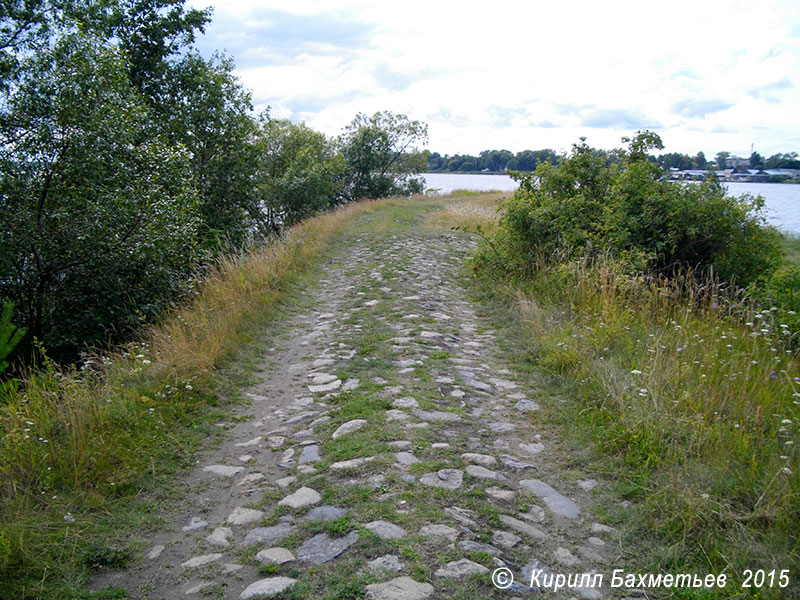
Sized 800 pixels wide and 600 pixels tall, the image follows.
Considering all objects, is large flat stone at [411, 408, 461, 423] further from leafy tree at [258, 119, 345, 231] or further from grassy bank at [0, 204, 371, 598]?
leafy tree at [258, 119, 345, 231]

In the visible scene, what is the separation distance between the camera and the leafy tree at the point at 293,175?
102 feet

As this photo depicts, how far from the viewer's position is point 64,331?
9859mm

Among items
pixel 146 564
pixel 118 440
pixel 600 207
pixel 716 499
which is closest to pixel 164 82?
pixel 600 207

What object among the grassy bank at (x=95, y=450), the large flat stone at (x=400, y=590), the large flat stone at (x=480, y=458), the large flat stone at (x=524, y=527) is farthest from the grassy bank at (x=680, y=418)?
the grassy bank at (x=95, y=450)

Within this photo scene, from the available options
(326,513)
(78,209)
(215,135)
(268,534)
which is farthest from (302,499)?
(215,135)

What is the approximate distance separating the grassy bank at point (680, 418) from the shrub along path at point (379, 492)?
37 centimetres

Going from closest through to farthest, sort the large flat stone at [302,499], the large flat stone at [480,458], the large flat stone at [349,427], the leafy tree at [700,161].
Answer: the large flat stone at [302,499] < the large flat stone at [480,458] < the large flat stone at [349,427] < the leafy tree at [700,161]

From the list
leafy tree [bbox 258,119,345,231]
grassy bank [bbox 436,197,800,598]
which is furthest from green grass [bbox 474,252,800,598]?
leafy tree [bbox 258,119,345,231]

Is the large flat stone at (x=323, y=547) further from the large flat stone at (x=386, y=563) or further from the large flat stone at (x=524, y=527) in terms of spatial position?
the large flat stone at (x=524, y=527)

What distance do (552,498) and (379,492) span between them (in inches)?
49.7

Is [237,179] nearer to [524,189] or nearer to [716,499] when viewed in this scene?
[524,189]

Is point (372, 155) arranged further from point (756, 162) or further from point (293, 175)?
point (756, 162)

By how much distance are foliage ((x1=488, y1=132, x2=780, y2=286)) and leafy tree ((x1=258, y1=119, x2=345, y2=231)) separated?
Result: 20331mm

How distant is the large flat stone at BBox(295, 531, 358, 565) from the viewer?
3271 millimetres
